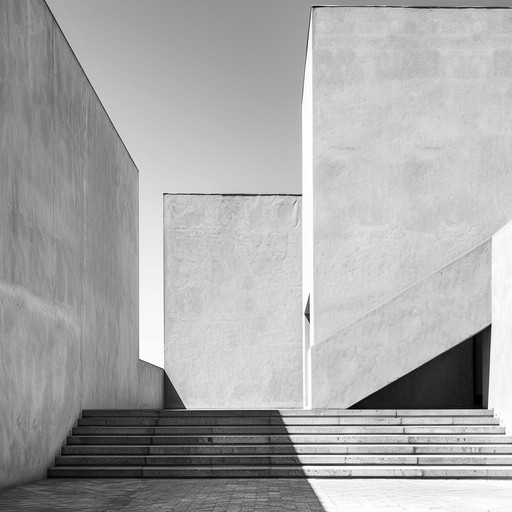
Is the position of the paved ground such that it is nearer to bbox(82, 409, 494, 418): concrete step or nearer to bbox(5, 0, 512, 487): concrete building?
bbox(5, 0, 512, 487): concrete building

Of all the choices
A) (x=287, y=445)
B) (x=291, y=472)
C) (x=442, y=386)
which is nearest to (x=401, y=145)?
(x=442, y=386)

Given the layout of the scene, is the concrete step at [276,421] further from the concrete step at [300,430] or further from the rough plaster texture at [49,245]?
the rough plaster texture at [49,245]

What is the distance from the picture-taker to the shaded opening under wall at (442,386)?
14078 millimetres

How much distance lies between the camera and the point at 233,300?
19797 millimetres

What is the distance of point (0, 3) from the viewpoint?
7.74 meters

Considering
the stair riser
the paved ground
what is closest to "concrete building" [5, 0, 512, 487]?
the stair riser

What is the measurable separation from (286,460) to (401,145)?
6.45m

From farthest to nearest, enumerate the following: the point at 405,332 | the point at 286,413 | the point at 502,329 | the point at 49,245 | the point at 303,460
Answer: the point at 405,332 < the point at 502,329 < the point at 286,413 < the point at 49,245 < the point at 303,460

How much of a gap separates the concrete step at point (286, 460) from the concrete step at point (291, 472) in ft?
0.42

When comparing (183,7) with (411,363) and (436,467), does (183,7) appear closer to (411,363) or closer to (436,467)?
(411,363)

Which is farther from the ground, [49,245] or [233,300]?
[49,245]

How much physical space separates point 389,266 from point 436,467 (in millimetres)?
4902

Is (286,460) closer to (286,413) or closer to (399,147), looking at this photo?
(286,413)

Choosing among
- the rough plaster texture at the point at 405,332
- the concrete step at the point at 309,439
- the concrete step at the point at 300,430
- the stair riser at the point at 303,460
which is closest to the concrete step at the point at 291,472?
the stair riser at the point at 303,460
